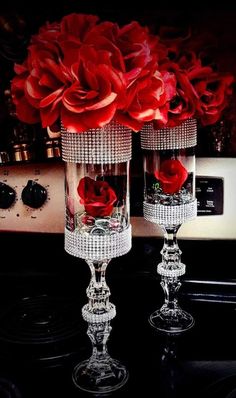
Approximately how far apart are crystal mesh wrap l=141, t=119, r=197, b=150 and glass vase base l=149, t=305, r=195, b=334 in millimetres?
356

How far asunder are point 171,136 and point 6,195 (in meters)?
0.40

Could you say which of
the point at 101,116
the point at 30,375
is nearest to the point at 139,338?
the point at 30,375

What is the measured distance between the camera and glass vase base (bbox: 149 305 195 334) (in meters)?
0.97

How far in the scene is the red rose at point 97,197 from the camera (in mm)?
751

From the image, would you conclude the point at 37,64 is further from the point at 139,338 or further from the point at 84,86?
the point at 139,338

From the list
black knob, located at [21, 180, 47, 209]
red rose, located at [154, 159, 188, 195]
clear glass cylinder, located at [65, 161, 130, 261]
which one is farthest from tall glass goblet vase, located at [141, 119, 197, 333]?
black knob, located at [21, 180, 47, 209]

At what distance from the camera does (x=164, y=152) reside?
949mm

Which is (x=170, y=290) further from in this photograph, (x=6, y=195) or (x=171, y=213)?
(x=6, y=195)

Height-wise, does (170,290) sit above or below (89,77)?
below

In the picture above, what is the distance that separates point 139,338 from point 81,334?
116 millimetres

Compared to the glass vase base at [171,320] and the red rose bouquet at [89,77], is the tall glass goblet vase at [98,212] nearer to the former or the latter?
the red rose bouquet at [89,77]

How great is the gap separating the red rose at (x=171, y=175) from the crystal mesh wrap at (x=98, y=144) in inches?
7.4

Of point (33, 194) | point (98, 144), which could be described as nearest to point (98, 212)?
point (98, 144)

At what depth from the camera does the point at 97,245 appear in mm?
743
